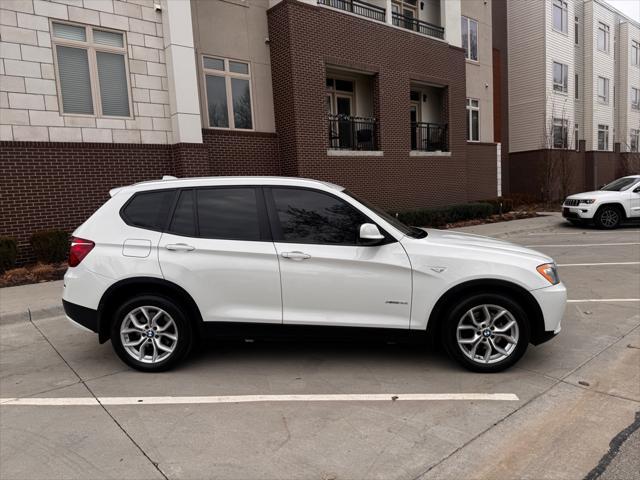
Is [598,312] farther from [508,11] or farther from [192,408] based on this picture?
[508,11]

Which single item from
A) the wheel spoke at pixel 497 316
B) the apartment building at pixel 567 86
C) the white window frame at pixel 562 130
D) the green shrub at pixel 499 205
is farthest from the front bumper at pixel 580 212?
the wheel spoke at pixel 497 316

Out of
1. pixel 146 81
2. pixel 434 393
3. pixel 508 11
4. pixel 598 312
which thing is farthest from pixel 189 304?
pixel 508 11

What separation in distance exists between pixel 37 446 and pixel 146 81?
9.50m

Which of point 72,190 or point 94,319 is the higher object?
point 72,190

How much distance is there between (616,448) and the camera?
117 inches

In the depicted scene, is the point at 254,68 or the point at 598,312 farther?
the point at 254,68

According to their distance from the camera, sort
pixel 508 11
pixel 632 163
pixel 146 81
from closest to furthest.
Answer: pixel 146 81 → pixel 508 11 → pixel 632 163

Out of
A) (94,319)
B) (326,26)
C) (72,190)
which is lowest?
(94,319)

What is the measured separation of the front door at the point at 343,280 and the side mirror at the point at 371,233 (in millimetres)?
79

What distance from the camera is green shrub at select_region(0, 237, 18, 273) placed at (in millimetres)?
8609

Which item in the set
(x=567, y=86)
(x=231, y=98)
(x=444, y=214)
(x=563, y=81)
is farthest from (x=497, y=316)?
(x=567, y=86)

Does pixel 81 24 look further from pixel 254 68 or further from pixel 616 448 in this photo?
pixel 616 448

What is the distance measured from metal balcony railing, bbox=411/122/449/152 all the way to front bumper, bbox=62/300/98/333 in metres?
15.3

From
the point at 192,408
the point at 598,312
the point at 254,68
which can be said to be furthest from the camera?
the point at 254,68
